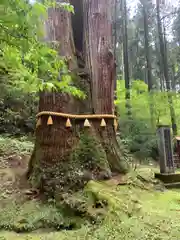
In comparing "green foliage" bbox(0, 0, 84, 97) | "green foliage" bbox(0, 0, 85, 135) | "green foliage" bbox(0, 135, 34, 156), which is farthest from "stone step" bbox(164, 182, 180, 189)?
"green foliage" bbox(0, 0, 84, 97)

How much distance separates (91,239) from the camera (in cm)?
221

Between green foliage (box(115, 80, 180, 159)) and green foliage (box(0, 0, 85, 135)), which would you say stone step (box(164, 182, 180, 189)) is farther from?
green foliage (box(115, 80, 180, 159))

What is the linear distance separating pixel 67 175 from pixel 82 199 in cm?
44

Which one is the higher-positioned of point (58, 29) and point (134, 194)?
point (58, 29)

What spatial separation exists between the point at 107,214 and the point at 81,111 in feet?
5.30

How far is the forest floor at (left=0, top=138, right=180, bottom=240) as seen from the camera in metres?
2.31

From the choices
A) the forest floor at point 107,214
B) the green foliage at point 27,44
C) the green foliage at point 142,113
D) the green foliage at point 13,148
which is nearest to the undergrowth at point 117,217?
the forest floor at point 107,214

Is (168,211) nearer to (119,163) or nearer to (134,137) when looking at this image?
(119,163)

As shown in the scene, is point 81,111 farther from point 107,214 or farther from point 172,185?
point 172,185

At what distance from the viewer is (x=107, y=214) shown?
256 centimetres

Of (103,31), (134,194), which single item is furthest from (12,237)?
(103,31)

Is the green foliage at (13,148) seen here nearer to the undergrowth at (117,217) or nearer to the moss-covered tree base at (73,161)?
the moss-covered tree base at (73,161)

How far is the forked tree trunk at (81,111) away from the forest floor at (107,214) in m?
0.26

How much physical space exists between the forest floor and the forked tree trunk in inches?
10.1
